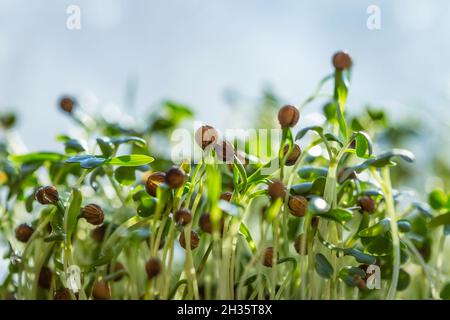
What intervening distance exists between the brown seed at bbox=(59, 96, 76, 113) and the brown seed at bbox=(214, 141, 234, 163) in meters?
0.30

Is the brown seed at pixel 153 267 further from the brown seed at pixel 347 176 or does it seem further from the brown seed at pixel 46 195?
the brown seed at pixel 347 176

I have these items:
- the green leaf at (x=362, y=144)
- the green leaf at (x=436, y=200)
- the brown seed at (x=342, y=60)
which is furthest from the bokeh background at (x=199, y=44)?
the green leaf at (x=362, y=144)

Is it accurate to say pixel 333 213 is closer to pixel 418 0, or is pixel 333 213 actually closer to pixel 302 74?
pixel 302 74

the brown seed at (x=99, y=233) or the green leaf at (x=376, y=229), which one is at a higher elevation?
the green leaf at (x=376, y=229)

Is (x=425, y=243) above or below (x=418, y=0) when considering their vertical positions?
below

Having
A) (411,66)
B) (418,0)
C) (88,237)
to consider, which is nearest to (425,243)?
(88,237)

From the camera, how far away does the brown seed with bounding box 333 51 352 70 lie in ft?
2.70

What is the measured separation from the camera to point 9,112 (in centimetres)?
131

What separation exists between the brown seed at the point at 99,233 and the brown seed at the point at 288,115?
37 centimetres

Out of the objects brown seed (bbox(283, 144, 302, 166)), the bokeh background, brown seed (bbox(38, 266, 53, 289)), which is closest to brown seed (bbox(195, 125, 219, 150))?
brown seed (bbox(283, 144, 302, 166))

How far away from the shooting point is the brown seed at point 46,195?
74cm

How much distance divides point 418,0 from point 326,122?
1.98 meters

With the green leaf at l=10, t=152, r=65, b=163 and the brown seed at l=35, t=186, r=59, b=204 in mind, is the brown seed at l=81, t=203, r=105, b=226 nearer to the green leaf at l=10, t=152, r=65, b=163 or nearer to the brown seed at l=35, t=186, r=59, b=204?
the brown seed at l=35, t=186, r=59, b=204

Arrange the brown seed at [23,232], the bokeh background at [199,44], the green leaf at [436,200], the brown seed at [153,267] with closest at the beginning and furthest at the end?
the brown seed at [153,267] → the brown seed at [23,232] → the green leaf at [436,200] → the bokeh background at [199,44]
